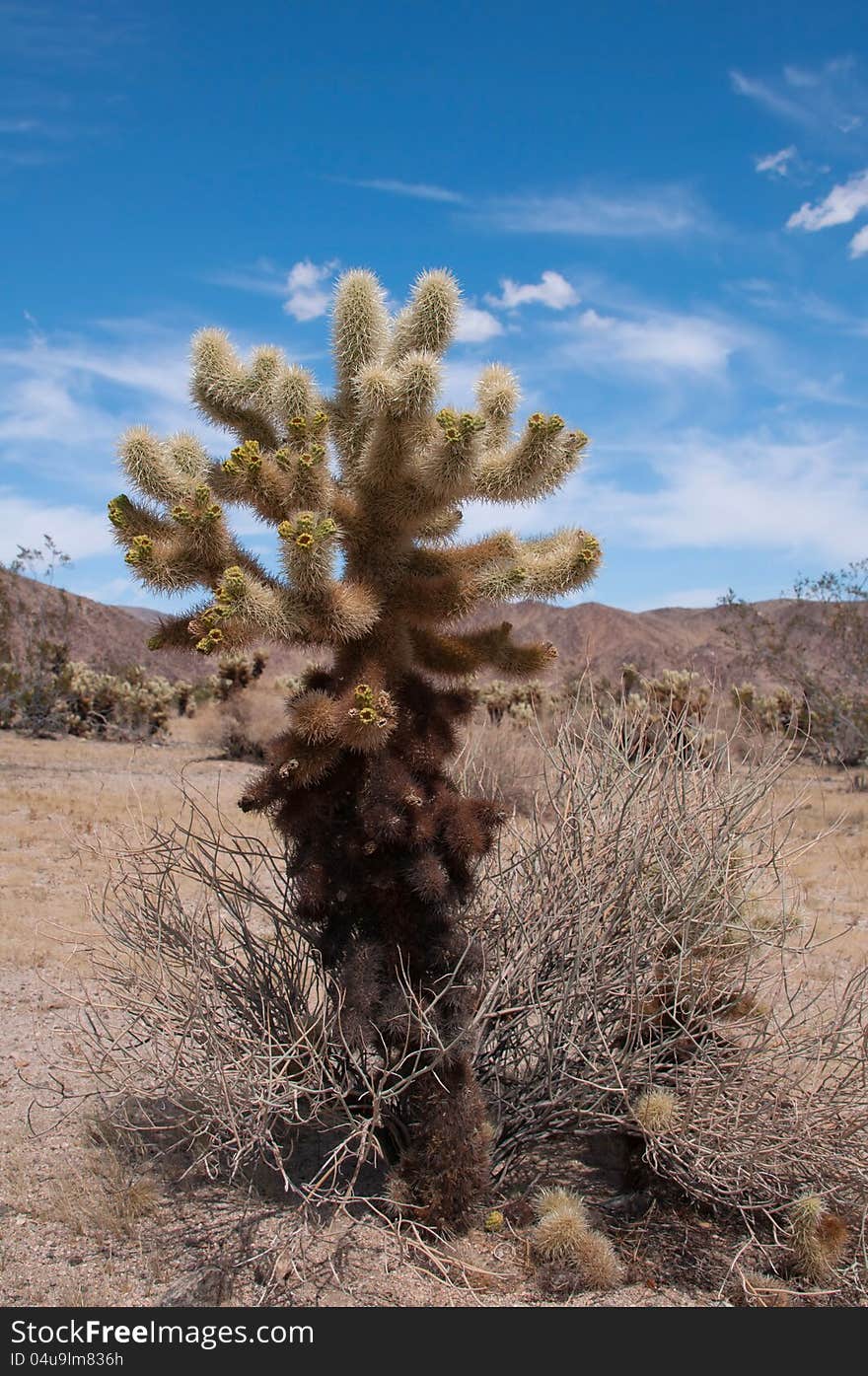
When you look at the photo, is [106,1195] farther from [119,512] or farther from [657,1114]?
[119,512]

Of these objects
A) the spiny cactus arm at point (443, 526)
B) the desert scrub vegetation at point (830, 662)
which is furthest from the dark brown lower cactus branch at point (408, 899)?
A: the desert scrub vegetation at point (830, 662)

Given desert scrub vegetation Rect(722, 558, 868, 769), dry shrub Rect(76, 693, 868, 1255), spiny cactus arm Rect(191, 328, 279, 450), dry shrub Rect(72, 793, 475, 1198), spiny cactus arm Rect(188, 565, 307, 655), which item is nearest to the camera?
spiny cactus arm Rect(188, 565, 307, 655)

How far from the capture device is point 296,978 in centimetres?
429

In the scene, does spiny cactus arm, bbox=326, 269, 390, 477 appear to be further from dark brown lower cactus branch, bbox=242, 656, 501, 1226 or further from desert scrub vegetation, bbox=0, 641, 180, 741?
desert scrub vegetation, bbox=0, 641, 180, 741

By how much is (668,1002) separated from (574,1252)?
1.03m

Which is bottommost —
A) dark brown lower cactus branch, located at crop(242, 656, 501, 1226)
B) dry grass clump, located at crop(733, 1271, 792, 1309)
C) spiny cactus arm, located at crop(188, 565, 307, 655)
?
dry grass clump, located at crop(733, 1271, 792, 1309)

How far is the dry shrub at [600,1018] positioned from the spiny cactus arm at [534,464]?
51.6 inches

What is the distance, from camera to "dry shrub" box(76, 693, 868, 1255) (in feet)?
12.4

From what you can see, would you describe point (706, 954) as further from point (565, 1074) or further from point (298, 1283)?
point (298, 1283)

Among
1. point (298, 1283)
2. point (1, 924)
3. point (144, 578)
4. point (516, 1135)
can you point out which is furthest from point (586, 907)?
point (1, 924)

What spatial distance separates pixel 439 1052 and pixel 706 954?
1231 millimetres

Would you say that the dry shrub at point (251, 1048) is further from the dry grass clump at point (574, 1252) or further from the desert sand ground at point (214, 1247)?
the dry grass clump at point (574, 1252)

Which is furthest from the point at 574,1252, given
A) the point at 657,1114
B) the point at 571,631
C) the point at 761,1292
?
the point at 571,631

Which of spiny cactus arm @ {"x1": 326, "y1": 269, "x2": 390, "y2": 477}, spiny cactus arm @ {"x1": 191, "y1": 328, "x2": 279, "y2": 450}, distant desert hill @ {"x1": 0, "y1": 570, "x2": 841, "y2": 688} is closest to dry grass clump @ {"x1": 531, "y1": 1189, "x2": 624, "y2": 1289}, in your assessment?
spiny cactus arm @ {"x1": 326, "y1": 269, "x2": 390, "y2": 477}
